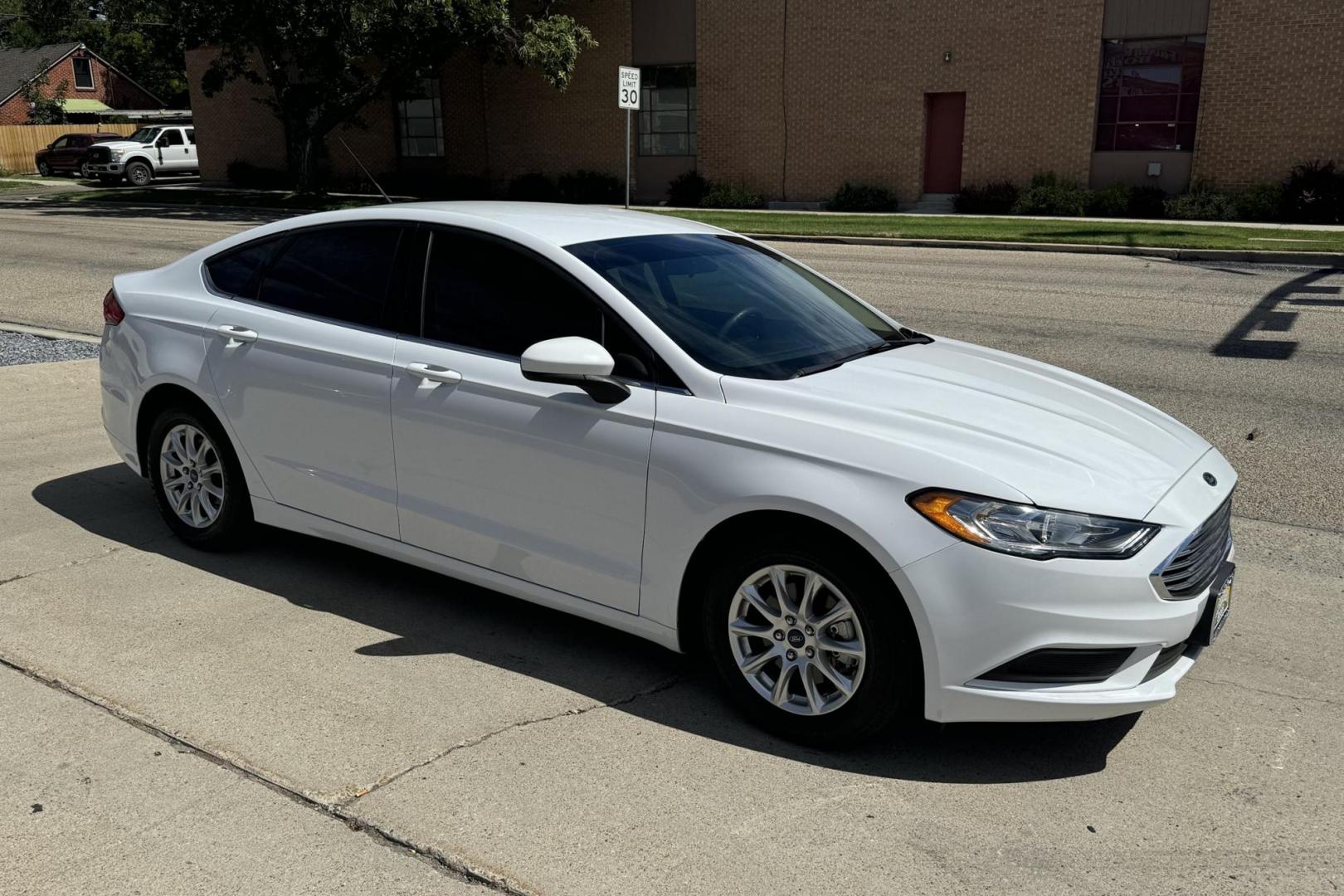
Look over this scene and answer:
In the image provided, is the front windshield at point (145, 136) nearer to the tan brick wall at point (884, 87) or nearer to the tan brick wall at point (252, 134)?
the tan brick wall at point (252, 134)

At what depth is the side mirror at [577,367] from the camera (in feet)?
13.0

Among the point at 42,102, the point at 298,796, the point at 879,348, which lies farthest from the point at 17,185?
the point at 298,796

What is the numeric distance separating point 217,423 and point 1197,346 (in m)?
8.85

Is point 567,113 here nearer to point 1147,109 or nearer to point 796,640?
point 1147,109

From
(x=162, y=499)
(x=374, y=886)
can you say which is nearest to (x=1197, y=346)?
(x=162, y=499)

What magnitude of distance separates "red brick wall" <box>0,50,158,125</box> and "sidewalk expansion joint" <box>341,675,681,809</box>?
7171 centimetres

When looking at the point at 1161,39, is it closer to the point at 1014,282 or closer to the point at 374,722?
the point at 1014,282

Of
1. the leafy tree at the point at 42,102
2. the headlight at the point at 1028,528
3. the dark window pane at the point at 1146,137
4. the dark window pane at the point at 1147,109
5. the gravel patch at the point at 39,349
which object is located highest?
the leafy tree at the point at 42,102

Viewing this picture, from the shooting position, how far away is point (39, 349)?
34.6 feet

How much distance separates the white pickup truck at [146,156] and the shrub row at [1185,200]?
30.5 metres

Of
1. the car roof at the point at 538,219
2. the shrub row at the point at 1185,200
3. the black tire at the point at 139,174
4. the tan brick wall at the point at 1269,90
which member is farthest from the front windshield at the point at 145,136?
the car roof at the point at 538,219

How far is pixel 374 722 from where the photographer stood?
394 cm

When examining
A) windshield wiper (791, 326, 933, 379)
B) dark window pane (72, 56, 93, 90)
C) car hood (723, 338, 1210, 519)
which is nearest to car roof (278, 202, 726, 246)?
windshield wiper (791, 326, 933, 379)

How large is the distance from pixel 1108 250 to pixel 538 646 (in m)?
17.0
